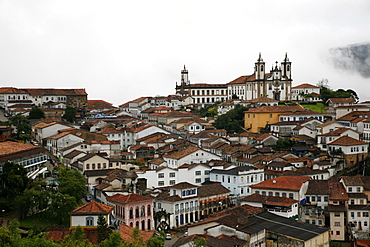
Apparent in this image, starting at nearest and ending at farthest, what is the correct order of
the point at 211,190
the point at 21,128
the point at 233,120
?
1. the point at 211,190
2. the point at 21,128
3. the point at 233,120

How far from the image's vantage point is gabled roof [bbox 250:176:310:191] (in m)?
30.2

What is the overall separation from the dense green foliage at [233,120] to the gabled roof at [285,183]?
2114 cm

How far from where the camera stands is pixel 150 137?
151ft

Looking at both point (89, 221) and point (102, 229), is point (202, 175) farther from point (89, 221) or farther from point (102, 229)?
point (102, 229)

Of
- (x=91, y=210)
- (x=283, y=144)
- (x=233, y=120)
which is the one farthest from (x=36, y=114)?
(x=91, y=210)

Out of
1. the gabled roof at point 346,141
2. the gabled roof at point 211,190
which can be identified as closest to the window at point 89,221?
the gabled roof at point 211,190

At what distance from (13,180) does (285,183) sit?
53.7 ft

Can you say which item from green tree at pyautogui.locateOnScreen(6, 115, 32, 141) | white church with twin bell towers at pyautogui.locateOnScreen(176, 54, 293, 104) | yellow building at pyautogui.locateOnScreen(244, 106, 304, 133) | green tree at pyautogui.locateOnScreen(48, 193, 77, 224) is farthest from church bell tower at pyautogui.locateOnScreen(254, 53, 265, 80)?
green tree at pyautogui.locateOnScreen(48, 193, 77, 224)

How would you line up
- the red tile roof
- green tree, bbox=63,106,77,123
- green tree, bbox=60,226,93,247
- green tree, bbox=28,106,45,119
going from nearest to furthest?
1. green tree, bbox=60,226,93,247
2. the red tile roof
3. green tree, bbox=28,106,45,119
4. green tree, bbox=63,106,77,123

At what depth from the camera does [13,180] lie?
25.5 metres

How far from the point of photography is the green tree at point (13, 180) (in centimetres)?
2534

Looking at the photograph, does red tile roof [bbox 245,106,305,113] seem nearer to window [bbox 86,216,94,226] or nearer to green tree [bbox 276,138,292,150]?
green tree [bbox 276,138,292,150]

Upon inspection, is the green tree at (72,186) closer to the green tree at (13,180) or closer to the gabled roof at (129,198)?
the gabled roof at (129,198)

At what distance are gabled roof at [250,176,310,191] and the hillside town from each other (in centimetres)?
7
